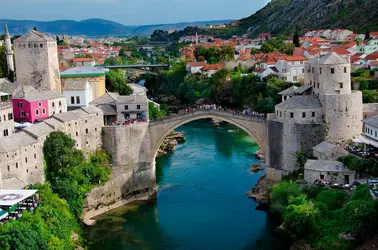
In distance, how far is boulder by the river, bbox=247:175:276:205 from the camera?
33469 millimetres

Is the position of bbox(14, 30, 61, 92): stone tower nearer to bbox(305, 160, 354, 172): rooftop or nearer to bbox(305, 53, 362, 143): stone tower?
bbox(305, 53, 362, 143): stone tower

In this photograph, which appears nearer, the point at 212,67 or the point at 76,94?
the point at 76,94

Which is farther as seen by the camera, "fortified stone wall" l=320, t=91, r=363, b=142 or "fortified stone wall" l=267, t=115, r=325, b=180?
"fortified stone wall" l=267, t=115, r=325, b=180

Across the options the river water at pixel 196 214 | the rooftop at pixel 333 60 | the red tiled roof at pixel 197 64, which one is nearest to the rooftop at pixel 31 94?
the river water at pixel 196 214

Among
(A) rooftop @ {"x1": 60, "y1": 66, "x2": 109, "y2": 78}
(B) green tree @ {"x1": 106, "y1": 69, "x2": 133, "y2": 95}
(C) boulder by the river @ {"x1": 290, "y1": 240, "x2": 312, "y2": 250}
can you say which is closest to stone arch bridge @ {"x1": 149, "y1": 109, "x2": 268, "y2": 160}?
(C) boulder by the river @ {"x1": 290, "y1": 240, "x2": 312, "y2": 250}

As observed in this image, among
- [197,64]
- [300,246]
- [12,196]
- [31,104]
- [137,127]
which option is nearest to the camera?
[12,196]

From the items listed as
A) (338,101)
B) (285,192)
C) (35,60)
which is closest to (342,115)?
(338,101)

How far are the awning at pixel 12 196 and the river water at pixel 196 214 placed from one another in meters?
4.91

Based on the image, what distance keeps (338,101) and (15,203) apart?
19.5 meters

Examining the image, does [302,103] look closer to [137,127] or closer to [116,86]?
[137,127]

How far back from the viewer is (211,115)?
3781cm

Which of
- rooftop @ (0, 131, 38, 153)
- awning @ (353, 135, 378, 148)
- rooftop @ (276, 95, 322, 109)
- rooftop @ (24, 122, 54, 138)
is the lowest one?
awning @ (353, 135, 378, 148)

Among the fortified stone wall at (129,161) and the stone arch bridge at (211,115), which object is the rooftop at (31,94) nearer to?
the fortified stone wall at (129,161)

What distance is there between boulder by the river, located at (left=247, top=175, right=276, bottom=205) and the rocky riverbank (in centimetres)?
1241
